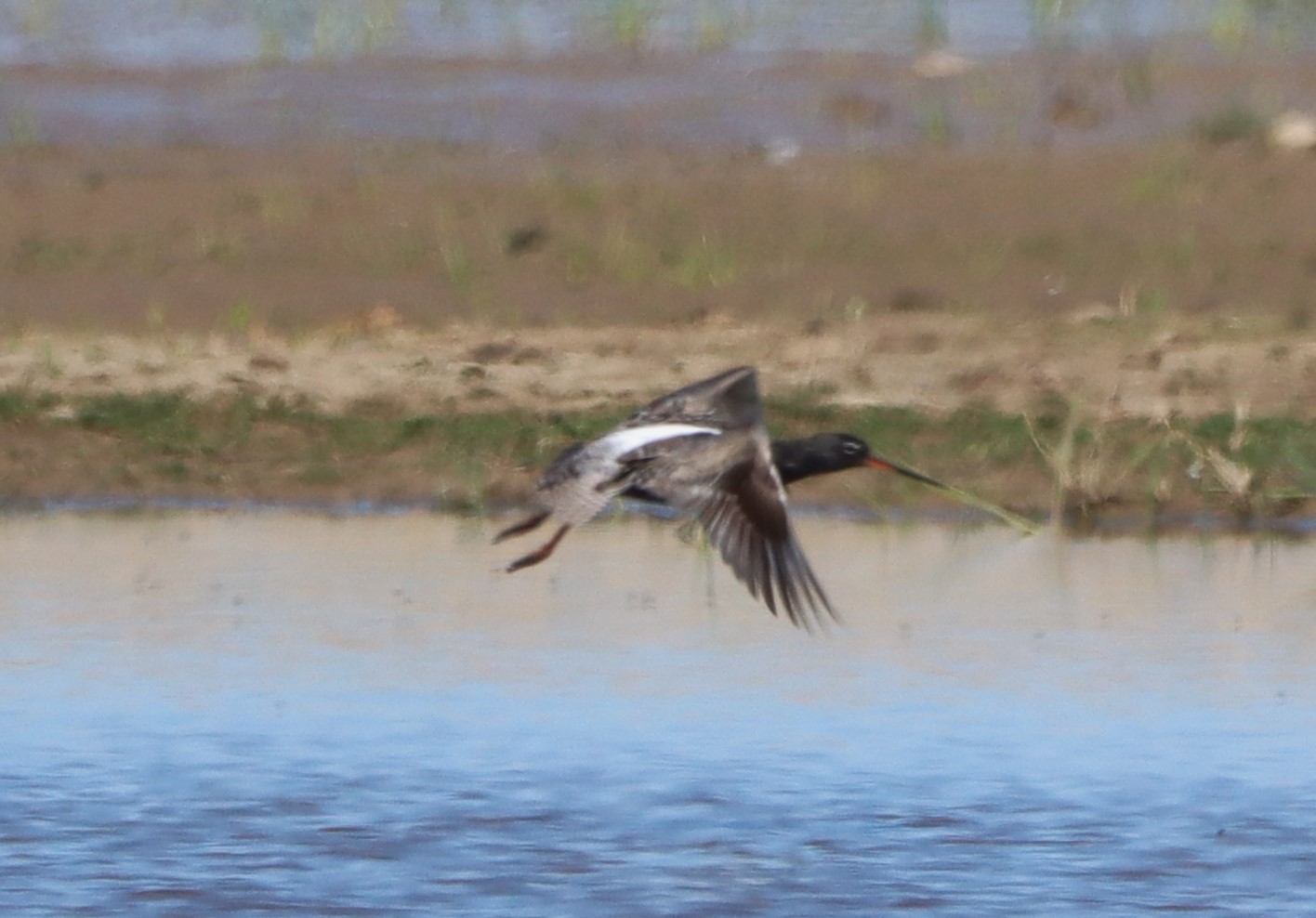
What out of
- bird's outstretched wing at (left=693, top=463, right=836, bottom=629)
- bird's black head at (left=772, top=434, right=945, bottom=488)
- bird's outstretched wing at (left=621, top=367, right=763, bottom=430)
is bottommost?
bird's outstretched wing at (left=693, top=463, right=836, bottom=629)

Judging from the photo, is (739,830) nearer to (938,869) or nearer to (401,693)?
(938,869)

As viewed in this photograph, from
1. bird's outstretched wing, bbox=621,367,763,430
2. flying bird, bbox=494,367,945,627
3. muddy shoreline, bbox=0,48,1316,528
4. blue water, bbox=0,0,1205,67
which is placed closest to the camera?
flying bird, bbox=494,367,945,627

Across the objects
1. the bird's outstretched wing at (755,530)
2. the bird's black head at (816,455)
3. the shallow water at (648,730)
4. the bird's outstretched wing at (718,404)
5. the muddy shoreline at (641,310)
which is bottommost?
the shallow water at (648,730)

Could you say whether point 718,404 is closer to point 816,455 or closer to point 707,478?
point 707,478

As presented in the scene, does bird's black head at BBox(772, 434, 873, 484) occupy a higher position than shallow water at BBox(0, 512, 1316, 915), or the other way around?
bird's black head at BBox(772, 434, 873, 484)

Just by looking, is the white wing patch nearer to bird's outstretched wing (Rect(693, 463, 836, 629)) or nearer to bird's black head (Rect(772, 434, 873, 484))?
bird's outstretched wing (Rect(693, 463, 836, 629))

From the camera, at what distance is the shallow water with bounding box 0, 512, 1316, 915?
6656mm

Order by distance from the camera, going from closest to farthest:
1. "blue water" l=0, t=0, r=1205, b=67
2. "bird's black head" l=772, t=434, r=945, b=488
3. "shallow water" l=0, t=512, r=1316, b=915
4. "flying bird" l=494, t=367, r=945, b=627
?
"shallow water" l=0, t=512, r=1316, b=915
"flying bird" l=494, t=367, r=945, b=627
"bird's black head" l=772, t=434, r=945, b=488
"blue water" l=0, t=0, r=1205, b=67

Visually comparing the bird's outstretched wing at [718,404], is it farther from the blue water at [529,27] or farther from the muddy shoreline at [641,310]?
the blue water at [529,27]

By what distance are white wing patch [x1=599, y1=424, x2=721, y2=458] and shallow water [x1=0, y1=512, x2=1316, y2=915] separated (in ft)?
2.45

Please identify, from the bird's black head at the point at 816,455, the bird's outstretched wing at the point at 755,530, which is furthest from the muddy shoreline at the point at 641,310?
the bird's outstretched wing at the point at 755,530

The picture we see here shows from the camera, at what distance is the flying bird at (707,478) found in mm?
6770

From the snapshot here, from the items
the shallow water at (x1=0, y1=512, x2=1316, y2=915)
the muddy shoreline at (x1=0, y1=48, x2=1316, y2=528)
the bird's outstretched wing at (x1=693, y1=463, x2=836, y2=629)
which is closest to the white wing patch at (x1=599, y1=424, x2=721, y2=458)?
the bird's outstretched wing at (x1=693, y1=463, x2=836, y2=629)

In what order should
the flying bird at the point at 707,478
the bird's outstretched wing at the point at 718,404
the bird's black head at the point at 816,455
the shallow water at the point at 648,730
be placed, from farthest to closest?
the bird's black head at the point at 816,455
the bird's outstretched wing at the point at 718,404
the flying bird at the point at 707,478
the shallow water at the point at 648,730
